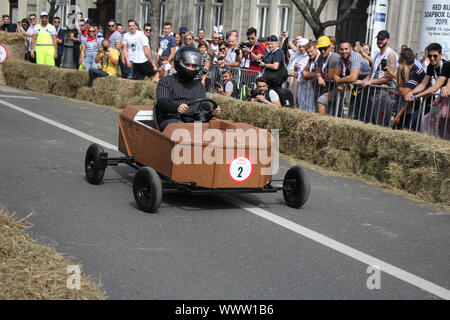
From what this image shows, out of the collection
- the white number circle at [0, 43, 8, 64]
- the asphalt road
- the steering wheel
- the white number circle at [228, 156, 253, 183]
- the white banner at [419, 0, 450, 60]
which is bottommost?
the asphalt road

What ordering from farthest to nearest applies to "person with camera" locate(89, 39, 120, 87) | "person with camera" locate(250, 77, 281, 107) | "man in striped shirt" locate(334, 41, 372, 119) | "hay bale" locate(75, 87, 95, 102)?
1. "person with camera" locate(89, 39, 120, 87)
2. "hay bale" locate(75, 87, 95, 102)
3. "person with camera" locate(250, 77, 281, 107)
4. "man in striped shirt" locate(334, 41, 372, 119)

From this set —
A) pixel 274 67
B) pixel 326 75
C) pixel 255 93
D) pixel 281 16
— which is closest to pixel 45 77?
pixel 255 93

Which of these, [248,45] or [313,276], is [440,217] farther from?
[248,45]

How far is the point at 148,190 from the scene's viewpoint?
6.40 m

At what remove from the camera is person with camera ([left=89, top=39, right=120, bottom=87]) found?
16.9m

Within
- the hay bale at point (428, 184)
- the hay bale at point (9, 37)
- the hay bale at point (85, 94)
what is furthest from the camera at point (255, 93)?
the hay bale at point (9, 37)

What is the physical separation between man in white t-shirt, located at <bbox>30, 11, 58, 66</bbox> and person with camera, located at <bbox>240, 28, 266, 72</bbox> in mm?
8912

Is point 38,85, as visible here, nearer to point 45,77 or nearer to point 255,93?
point 45,77

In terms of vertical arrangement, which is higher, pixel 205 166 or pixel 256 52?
pixel 256 52

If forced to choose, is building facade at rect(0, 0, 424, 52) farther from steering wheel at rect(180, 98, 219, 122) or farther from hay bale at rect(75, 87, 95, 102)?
steering wheel at rect(180, 98, 219, 122)

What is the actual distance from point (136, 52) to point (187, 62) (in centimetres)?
Answer: 920

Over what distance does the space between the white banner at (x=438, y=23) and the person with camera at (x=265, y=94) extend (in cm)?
295

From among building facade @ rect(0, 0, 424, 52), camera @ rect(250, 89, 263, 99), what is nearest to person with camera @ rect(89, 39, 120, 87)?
camera @ rect(250, 89, 263, 99)

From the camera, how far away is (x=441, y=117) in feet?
30.9
